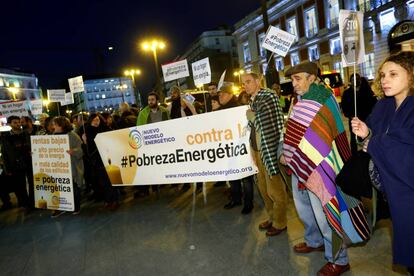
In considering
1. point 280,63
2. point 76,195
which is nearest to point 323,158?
point 76,195

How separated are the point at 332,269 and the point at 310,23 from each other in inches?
1398

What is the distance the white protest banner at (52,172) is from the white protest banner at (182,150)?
0.65 m

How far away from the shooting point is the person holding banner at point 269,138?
3.84 m

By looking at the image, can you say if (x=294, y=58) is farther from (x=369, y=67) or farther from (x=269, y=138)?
(x=269, y=138)

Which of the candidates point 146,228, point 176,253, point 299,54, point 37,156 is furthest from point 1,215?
point 299,54

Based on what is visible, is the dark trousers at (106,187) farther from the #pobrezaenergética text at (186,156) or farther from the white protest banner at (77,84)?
the white protest banner at (77,84)

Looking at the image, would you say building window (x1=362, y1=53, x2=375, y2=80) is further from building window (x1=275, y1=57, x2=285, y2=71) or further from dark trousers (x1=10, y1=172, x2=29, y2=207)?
dark trousers (x1=10, y1=172, x2=29, y2=207)

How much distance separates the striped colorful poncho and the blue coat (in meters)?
0.63

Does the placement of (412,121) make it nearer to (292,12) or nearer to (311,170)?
(311,170)

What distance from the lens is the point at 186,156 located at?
5.18 meters

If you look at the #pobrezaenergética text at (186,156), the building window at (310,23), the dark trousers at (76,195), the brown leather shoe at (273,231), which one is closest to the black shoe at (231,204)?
the #pobrezaenergética text at (186,156)

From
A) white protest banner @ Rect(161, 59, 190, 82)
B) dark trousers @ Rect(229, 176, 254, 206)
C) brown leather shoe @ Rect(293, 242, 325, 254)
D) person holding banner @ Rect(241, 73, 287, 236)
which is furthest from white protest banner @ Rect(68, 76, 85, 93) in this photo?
brown leather shoe @ Rect(293, 242, 325, 254)

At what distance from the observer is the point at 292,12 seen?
3641 centimetres

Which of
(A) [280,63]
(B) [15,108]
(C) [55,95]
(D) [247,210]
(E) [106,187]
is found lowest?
(D) [247,210]
